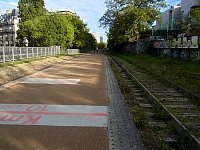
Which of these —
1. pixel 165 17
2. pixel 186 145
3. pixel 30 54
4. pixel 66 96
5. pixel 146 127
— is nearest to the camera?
pixel 186 145

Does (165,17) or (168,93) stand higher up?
(165,17)

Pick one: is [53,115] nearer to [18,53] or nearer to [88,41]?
[18,53]

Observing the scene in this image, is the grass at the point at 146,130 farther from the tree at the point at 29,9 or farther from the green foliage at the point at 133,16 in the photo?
the tree at the point at 29,9

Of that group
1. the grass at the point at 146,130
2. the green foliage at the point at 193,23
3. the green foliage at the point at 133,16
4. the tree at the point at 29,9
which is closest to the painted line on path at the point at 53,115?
the grass at the point at 146,130

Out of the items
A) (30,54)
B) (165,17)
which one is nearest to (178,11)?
(165,17)

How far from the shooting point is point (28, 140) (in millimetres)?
5766

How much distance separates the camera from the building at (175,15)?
186 feet

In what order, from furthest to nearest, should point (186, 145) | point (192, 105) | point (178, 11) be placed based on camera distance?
point (178, 11) → point (192, 105) → point (186, 145)

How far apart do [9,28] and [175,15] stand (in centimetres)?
8443

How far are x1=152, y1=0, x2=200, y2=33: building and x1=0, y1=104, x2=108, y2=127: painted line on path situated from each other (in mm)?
40163

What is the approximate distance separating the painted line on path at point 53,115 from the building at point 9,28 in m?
114

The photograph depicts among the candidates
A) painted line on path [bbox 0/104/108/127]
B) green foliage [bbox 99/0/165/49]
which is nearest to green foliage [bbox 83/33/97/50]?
green foliage [bbox 99/0/165/49]

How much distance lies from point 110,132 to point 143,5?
5643cm

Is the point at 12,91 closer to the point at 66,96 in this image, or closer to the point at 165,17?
the point at 66,96
